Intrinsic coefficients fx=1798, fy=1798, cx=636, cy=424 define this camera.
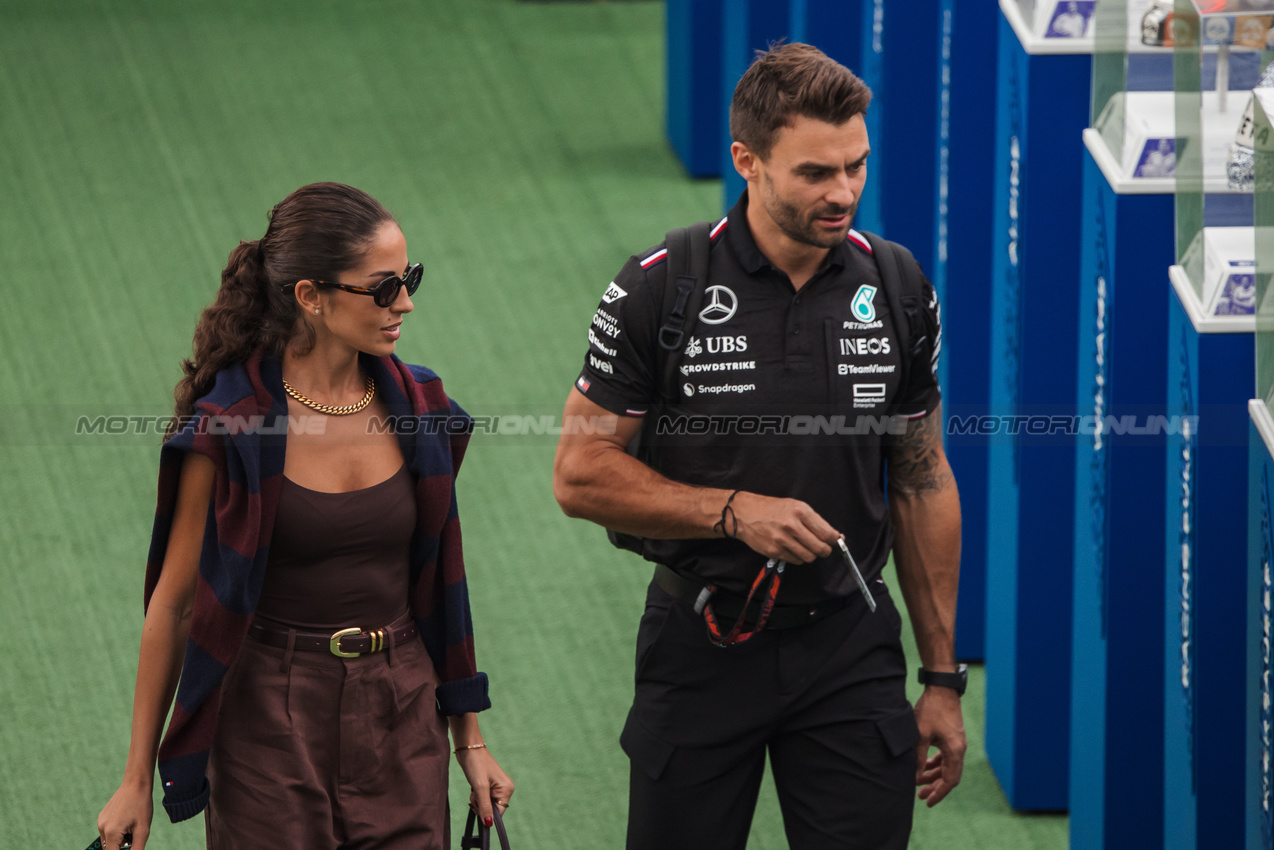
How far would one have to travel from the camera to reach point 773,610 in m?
3.06

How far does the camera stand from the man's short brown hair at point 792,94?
9.42ft

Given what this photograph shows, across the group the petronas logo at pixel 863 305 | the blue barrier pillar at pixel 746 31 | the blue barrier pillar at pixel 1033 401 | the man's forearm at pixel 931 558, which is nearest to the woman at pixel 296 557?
the petronas logo at pixel 863 305

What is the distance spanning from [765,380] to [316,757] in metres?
0.94

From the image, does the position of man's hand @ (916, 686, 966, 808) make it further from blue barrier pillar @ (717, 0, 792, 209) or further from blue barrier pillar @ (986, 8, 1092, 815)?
blue barrier pillar @ (717, 0, 792, 209)

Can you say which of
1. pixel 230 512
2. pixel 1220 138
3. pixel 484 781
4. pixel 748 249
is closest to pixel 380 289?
pixel 230 512

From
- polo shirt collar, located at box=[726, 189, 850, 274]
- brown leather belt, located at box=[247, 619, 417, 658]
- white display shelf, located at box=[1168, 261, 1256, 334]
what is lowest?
brown leather belt, located at box=[247, 619, 417, 658]

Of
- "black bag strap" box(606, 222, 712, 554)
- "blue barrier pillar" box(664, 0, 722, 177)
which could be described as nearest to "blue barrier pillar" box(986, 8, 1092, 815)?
"black bag strap" box(606, 222, 712, 554)

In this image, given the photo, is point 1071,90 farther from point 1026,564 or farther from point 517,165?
Answer: point 517,165

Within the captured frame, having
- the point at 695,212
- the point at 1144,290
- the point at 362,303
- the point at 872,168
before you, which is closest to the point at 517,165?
the point at 695,212

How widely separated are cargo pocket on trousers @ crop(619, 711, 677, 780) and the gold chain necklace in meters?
0.78

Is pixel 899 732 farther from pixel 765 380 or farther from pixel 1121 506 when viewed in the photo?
pixel 1121 506

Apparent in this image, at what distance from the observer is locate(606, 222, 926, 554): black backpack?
296cm

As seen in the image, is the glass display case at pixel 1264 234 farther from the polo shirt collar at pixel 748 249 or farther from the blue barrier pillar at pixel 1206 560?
the polo shirt collar at pixel 748 249

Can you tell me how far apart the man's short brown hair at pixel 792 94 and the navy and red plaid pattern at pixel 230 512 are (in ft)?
2.34
